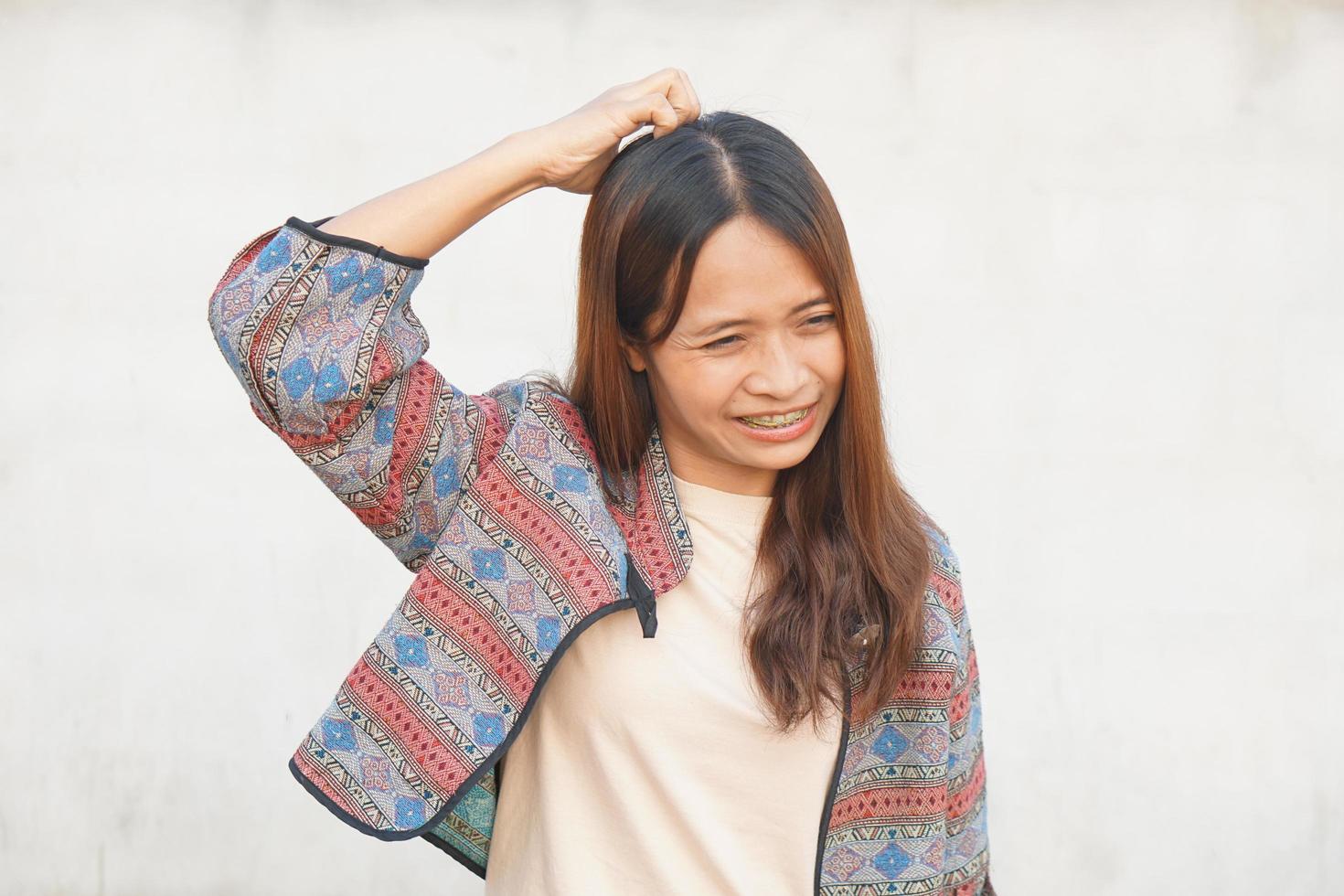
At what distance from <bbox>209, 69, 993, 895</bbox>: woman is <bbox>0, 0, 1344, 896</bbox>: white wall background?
56.5 inches

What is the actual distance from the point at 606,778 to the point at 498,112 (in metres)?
1.84

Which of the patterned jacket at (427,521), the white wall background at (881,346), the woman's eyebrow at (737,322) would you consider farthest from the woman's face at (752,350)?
the white wall background at (881,346)

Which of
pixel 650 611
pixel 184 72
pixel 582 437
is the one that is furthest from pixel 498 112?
pixel 650 611

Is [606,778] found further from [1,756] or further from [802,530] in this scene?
[1,756]

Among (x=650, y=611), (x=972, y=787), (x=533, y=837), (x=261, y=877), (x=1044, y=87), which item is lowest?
(x=261, y=877)

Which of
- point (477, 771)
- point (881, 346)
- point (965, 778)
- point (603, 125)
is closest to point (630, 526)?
point (477, 771)

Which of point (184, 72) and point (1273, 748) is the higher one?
point (184, 72)

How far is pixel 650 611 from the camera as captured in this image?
5.06ft

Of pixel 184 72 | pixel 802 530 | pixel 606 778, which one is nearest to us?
pixel 606 778

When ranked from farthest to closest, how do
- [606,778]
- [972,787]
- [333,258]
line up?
[972,787]
[606,778]
[333,258]

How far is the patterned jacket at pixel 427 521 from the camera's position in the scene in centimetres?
142

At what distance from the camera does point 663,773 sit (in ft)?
5.01

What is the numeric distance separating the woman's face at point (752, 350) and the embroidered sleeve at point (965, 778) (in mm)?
346

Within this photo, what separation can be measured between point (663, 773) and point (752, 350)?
457mm
